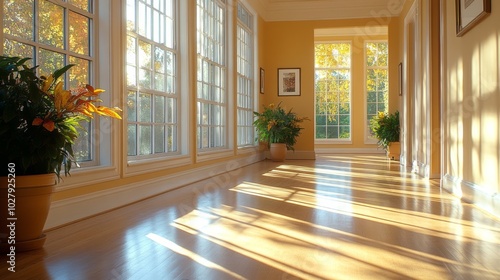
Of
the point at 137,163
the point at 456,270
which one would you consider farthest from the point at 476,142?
the point at 137,163

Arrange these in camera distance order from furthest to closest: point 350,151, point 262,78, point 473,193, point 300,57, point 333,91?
point 333,91, point 350,151, point 300,57, point 262,78, point 473,193


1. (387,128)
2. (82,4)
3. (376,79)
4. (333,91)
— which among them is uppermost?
(376,79)

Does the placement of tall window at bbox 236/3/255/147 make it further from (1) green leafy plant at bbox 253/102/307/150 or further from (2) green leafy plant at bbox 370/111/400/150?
(2) green leafy plant at bbox 370/111/400/150

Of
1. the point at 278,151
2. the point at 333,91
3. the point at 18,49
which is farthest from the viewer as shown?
the point at 333,91

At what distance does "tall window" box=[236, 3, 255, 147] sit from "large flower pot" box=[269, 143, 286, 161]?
47 centimetres

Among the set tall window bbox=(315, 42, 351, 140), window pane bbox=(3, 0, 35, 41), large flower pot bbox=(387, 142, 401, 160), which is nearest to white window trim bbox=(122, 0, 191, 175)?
window pane bbox=(3, 0, 35, 41)

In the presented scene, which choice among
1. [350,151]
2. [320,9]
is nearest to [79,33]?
[320,9]

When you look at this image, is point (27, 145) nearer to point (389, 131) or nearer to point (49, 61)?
point (49, 61)

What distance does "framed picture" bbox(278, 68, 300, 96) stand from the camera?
36.7 ft

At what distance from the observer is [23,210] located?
262cm

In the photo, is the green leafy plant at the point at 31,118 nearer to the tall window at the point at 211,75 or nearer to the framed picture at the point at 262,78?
the tall window at the point at 211,75

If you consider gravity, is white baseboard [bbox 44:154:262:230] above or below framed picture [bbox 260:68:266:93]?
below

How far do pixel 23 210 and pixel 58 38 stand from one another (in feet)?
4.93

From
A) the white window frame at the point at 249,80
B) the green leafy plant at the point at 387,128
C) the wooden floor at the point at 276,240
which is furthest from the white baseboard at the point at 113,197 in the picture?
the green leafy plant at the point at 387,128
